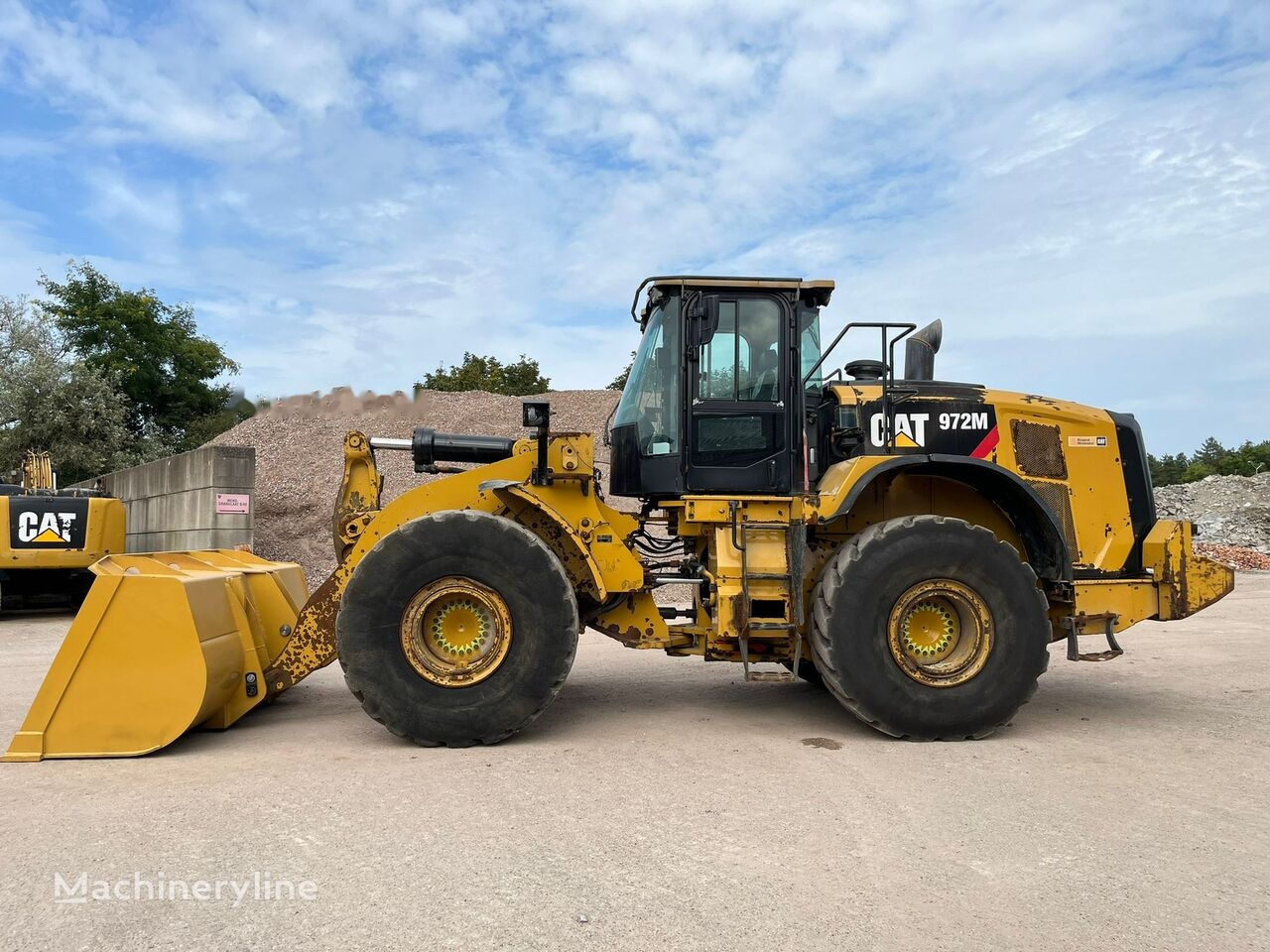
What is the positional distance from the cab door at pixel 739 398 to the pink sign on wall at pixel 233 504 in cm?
1020

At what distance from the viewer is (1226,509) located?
81.3 ft

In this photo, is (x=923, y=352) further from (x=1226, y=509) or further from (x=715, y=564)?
(x=1226, y=509)

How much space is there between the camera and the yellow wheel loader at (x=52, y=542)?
1245 centimetres

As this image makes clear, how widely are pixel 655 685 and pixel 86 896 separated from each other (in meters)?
4.69

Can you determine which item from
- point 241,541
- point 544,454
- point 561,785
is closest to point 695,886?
point 561,785

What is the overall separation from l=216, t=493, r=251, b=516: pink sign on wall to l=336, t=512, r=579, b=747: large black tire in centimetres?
950

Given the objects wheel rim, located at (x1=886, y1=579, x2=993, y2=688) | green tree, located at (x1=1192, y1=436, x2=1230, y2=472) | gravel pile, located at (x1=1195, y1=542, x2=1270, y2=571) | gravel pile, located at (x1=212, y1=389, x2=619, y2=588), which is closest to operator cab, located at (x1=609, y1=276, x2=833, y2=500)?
wheel rim, located at (x1=886, y1=579, x2=993, y2=688)

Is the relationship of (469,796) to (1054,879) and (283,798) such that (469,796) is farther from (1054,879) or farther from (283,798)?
(1054,879)

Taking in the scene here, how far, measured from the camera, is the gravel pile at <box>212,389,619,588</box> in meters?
16.3

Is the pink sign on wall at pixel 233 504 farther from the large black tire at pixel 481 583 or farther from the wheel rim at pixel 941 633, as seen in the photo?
the wheel rim at pixel 941 633

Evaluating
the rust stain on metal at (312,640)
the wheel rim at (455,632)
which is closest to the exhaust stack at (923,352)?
the wheel rim at (455,632)

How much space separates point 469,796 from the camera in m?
4.25

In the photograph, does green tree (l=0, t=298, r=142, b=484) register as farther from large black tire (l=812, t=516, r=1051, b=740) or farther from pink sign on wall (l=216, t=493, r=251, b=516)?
large black tire (l=812, t=516, r=1051, b=740)

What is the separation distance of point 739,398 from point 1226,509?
81.5 ft
